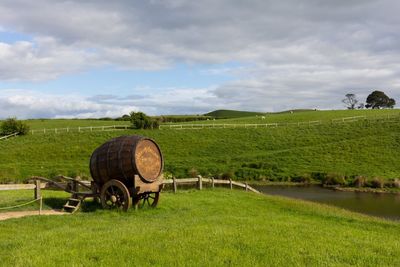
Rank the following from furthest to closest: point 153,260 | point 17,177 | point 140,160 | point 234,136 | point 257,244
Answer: point 234,136
point 17,177
point 140,160
point 257,244
point 153,260

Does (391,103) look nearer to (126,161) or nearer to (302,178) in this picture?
(302,178)

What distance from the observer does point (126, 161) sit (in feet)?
54.2

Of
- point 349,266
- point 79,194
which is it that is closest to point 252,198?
point 79,194

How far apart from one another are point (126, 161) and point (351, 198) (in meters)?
21.1

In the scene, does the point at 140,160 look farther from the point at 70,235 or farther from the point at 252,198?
the point at 252,198

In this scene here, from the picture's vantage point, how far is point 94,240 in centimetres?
1056

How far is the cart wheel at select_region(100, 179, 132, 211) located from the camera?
16.4 m

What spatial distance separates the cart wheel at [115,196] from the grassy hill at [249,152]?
25.2m

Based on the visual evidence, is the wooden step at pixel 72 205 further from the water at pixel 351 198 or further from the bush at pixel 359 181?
the bush at pixel 359 181

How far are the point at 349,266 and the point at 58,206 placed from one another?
39.4 feet

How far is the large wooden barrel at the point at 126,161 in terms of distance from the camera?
1652 cm

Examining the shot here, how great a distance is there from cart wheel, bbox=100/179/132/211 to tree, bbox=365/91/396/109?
140331mm

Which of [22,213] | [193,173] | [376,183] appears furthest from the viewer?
[193,173]

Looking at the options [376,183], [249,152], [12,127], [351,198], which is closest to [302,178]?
[376,183]
